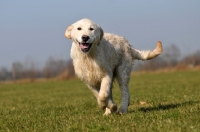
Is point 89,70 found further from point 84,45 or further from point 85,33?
point 85,33

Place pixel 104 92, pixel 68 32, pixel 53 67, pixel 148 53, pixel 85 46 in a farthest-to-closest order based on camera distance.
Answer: pixel 53 67 → pixel 148 53 → pixel 68 32 → pixel 104 92 → pixel 85 46

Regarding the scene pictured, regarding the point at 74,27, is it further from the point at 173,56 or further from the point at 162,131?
the point at 173,56

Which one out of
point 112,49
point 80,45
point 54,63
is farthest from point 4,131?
point 54,63

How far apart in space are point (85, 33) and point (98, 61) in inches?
27.6

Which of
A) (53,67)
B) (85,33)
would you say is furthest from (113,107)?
(53,67)

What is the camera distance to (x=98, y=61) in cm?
760

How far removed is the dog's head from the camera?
7.13 metres

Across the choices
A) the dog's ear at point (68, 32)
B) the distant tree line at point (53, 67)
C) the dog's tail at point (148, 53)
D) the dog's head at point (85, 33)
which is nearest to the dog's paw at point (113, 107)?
the dog's head at point (85, 33)

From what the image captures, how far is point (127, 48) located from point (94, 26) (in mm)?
1614

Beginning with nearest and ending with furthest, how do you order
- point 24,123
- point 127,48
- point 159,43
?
point 24,123
point 127,48
point 159,43

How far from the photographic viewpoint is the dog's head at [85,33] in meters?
7.13

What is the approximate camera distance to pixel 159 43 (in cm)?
953

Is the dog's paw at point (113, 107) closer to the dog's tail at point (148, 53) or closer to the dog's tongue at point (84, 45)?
the dog's tongue at point (84, 45)

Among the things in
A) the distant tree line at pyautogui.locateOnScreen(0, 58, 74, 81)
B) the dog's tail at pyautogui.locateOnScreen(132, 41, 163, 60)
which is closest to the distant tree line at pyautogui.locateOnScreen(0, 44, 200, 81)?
the distant tree line at pyautogui.locateOnScreen(0, 58, 74, 81)
